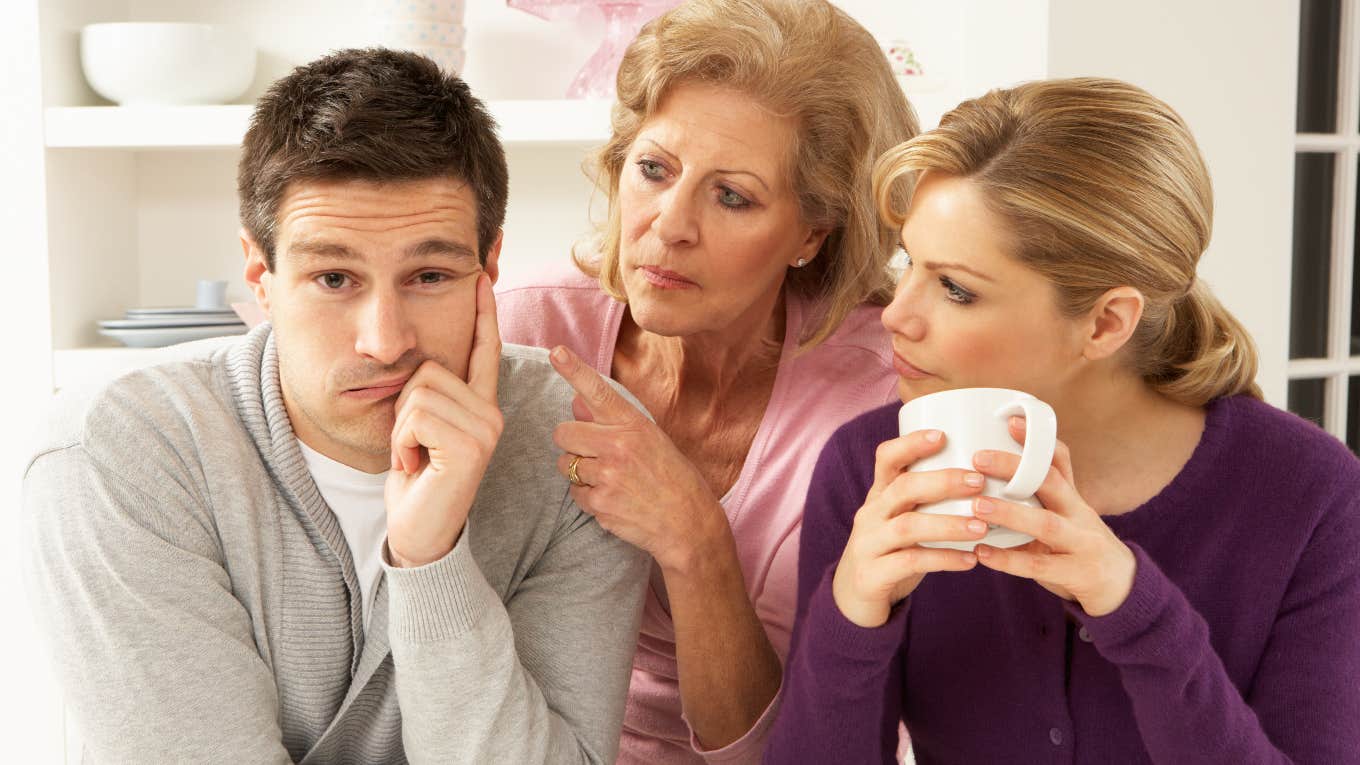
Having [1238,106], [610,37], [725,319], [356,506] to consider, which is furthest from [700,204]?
[1238,106]

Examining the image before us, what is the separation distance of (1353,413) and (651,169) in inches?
82.9

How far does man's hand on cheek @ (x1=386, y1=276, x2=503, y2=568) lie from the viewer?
1.25 m

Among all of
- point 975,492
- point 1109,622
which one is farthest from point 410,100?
point 1109,622

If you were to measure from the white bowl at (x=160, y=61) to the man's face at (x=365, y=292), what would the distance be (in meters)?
1.34

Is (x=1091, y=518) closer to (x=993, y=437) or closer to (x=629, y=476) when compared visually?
(x=993, y=437)

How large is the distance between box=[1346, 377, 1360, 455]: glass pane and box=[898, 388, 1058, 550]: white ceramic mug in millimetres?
2269

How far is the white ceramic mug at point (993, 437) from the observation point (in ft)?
3.43

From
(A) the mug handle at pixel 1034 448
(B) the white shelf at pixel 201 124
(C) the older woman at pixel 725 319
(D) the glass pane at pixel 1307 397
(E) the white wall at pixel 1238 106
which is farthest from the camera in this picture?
(D) the glass pane at pixel 1307 397

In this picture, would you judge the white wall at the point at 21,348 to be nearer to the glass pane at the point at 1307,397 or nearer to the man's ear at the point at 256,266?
the man's ear at the point at 256,266

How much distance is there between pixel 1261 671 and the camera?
4.21ft

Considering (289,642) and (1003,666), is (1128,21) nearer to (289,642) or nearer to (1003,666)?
(1003,666)

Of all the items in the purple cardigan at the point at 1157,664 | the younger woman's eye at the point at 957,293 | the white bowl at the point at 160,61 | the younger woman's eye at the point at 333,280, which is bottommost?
the purple cardigan at the point at 1157,664

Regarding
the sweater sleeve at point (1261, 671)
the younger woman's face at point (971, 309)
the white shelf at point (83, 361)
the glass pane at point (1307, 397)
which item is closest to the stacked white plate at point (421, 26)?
the white shelf at point (83, 361)

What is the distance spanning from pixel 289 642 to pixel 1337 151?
101 inches
